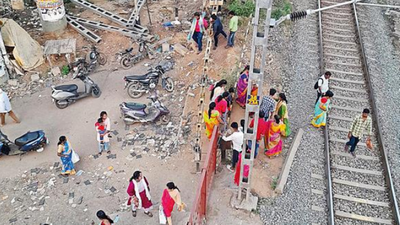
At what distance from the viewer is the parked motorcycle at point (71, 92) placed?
1184 centimetres

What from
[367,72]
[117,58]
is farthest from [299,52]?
[117,58]

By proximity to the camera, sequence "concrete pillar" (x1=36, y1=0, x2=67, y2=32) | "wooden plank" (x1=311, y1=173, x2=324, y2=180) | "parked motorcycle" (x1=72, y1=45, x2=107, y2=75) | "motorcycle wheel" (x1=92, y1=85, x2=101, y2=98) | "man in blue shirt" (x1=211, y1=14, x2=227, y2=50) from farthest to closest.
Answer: "concrete pillar" (x1=36, y1=0, x2=67, y2=32), "parked motorcycle" (x1=72, y1=45, x2=107, y2=75), "man in blue shirt" (x1=211, y1=14, x2=227, y2=50), "motorcycle wheel" (x1=92, y1=85, x2=101, y2=98), "wooden plank" (x1=311, y1=173, x2=324, y2=180)

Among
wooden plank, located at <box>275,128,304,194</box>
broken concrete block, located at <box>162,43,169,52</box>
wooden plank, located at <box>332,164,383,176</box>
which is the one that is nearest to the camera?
wooden plank, located at <box>275,128,304,194</box>

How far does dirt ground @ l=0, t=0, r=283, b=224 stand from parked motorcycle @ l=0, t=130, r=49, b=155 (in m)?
0.21

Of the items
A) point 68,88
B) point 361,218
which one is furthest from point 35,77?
point 361,218

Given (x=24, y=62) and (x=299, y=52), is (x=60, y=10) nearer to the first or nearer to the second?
(x=24, y=62)

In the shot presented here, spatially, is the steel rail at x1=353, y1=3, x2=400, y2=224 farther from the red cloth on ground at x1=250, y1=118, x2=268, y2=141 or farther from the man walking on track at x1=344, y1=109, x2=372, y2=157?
the red cloth on ground at x1=250, y1=118, x2=268, y2=141

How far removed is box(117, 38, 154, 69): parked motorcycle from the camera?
13.6m

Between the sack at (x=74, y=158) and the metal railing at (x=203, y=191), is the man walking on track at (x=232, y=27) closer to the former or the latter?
the metal railing at (x=203, y=191)

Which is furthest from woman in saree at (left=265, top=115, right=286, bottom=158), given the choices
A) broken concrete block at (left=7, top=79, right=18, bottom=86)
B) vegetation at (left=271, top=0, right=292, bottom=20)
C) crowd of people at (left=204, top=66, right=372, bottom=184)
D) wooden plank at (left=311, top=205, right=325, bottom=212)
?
broken concrete block at (left=7, top=79, right=18, bottom=86)

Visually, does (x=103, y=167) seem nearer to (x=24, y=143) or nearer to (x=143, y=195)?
(x=24, y=143)

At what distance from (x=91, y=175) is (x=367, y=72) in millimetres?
8755

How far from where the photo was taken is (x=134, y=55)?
546 inches

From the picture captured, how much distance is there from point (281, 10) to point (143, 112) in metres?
7.06
